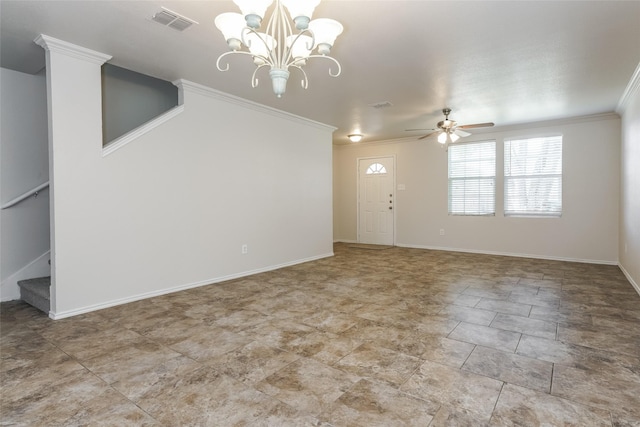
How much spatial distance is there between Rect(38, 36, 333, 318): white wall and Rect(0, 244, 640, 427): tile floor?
15.3 inches

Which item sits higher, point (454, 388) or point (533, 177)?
point (533, 177)

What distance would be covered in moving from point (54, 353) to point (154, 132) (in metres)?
2.34

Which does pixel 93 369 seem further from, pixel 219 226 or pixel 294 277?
pixel 294 277

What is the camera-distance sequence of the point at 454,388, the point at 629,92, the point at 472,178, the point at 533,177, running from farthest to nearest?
the point at 472,178 < the point at 533,177 < the point at 629,92 < the point at 454,388

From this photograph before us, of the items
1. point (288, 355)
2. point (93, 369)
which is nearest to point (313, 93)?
point (288, 355)

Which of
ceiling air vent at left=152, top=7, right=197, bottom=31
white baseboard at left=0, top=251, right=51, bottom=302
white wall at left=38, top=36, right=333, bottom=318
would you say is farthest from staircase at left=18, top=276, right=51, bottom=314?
ceiling air vent at left=152, top=7, right=197, bottom=31

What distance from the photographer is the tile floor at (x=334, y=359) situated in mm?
1752

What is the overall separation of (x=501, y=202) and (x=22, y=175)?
24.0ft

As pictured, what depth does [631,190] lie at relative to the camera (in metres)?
4.27

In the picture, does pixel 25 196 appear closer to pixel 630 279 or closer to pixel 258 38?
pixel 258 38

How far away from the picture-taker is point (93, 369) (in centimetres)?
219

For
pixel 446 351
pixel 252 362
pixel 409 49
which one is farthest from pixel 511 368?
pixel 409 49

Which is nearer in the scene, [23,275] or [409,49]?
[409,49]

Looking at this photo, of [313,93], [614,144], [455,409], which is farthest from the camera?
[614,144]
